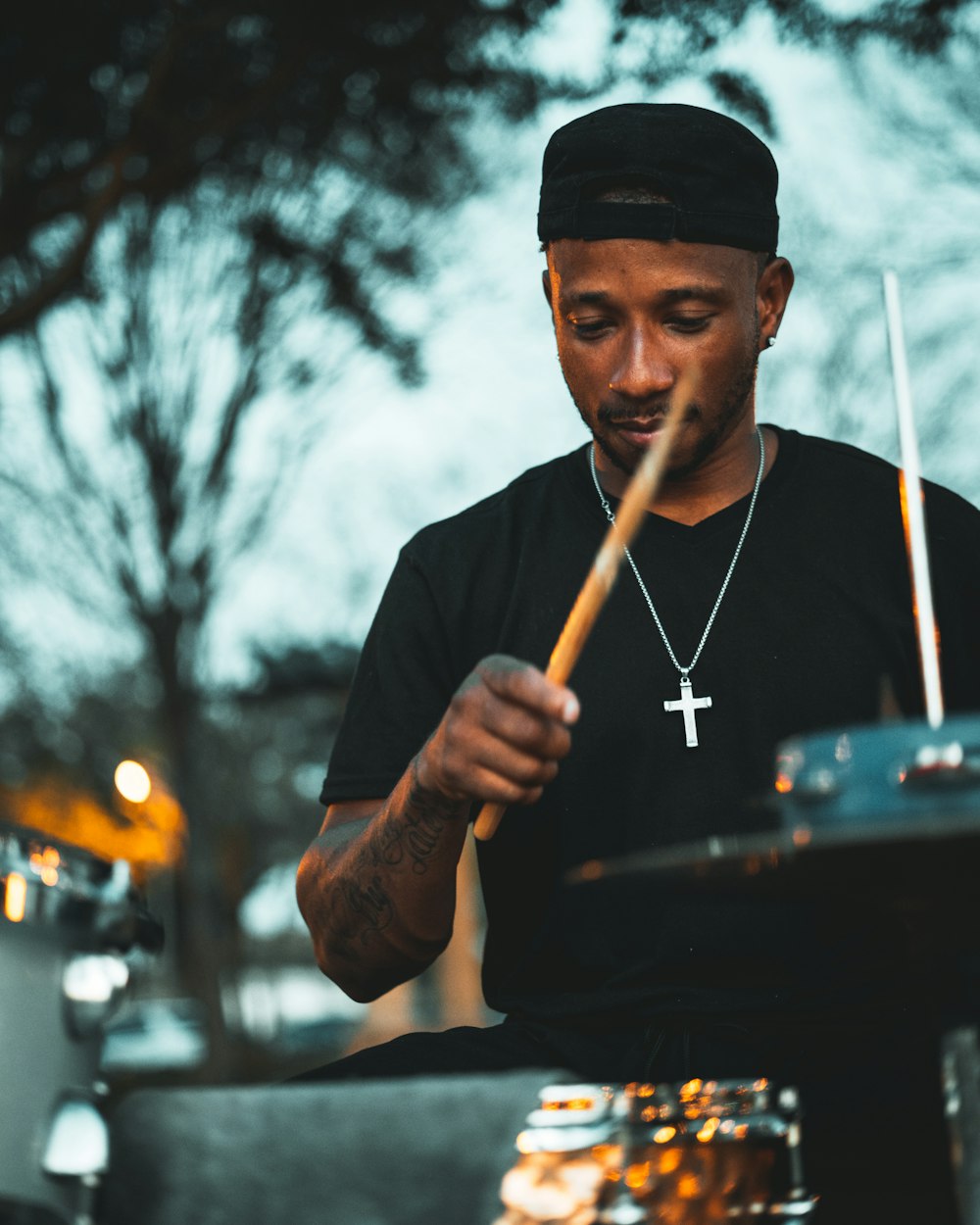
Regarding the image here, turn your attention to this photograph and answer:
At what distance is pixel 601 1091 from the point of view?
1.29 meters

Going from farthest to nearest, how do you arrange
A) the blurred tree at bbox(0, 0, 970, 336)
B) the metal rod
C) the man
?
the blurred tree at bbox(0, 0, 970, 336) < the man < the metal rod

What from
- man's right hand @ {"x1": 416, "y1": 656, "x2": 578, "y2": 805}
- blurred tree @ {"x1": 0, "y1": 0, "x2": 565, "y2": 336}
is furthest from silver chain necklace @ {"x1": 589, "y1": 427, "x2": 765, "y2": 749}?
blurred tree @ {"x1": 0, "y1": 0, "x2": 565, "y2": 336}

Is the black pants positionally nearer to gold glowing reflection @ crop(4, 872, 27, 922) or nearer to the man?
the man

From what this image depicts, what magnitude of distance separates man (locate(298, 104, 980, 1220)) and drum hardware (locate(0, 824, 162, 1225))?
0.28 m

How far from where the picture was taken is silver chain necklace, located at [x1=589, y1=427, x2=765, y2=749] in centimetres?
215

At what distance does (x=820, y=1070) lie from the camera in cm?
187

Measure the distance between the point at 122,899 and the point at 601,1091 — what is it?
38.7 inches

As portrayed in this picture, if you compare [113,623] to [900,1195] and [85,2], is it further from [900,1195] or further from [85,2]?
[900,1195]

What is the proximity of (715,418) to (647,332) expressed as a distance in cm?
18

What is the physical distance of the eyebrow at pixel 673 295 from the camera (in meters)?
2.10

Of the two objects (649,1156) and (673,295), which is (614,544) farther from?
(673,295)

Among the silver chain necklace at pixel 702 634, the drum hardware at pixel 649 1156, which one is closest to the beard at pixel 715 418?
the silver chain necklace at pixel 702 634

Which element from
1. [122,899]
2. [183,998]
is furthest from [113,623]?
[183,998]

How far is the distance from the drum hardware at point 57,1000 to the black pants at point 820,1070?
284 millimetres
